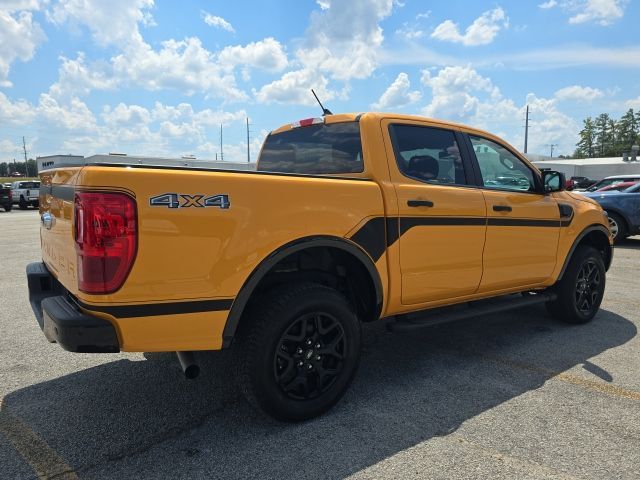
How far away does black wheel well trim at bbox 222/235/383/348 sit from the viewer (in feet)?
8.82

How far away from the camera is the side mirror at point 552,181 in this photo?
461cm

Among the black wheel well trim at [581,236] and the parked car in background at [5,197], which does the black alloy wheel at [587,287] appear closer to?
the black wheel well trim at [581,236]

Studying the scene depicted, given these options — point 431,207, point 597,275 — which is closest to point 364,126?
point 431,207

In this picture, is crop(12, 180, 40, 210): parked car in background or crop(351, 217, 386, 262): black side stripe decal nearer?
crop(351, 217, 386, 262): black side stripe decal

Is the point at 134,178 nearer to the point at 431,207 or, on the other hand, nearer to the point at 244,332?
the point at 244,332

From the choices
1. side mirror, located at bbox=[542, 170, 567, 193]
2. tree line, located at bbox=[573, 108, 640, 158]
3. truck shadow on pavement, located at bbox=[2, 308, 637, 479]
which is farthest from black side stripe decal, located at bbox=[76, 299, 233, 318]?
tree line, located at bbox=[573, 108, 640, 158]

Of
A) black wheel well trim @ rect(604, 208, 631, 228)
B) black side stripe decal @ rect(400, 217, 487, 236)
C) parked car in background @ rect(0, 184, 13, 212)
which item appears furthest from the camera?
parked car in background @ rect(0, 184, 13, 212)

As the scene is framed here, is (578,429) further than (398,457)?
Yes

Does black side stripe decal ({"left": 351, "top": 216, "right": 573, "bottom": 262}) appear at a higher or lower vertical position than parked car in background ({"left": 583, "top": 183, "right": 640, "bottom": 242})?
higher

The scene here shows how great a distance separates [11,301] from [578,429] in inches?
237

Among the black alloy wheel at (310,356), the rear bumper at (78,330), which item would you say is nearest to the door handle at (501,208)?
the black alloy wheel at (310,356)

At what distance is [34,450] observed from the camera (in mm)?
2666

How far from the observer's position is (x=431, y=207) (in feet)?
11.5

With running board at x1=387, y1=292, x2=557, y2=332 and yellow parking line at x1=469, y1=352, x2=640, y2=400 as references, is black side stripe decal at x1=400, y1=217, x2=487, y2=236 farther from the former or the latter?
yellow parking line at x1=469, y1=352, x2=640, y2=400
